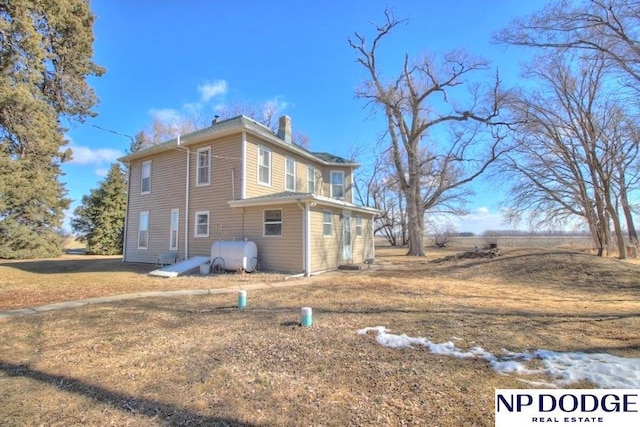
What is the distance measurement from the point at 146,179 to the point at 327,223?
9.88 metres

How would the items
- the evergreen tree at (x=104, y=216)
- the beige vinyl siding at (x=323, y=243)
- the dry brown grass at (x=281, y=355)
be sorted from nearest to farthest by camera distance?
the dry brown grass at (x=281, y=355), the beige vinyl siding at (x=323, y=243), the evergreen tree at (x=104, y=216)

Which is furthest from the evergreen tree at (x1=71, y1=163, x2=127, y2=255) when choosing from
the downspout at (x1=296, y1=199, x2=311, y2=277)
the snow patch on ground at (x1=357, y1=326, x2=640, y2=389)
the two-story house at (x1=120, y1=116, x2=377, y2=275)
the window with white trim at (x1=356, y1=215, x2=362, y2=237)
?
the snow patch on ground at (x1=357, y1=326, x2=640, y2=389)

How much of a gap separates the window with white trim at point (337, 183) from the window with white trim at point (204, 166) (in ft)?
24.3

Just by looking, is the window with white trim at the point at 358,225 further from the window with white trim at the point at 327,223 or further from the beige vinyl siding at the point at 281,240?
the beige vinyl siding at the point at 281,240

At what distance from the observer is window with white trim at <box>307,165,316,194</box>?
1714cm

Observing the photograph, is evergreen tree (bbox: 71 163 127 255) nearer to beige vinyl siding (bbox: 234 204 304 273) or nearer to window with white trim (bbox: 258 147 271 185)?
window with white trim (bbox: 258 147 271 185)

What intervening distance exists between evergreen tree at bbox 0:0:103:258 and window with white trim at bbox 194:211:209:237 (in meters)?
7.46

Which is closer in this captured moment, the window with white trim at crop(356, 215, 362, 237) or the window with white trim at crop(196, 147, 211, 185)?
the window with white trim at crop(196, 147, 211, 185)

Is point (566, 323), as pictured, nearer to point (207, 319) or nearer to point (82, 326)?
point (207, 319)

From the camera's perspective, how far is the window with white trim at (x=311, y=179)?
17141 millimetres

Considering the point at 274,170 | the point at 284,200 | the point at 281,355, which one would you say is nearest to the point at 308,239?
the point at 284,200

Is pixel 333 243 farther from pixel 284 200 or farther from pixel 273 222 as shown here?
pixel 284 200

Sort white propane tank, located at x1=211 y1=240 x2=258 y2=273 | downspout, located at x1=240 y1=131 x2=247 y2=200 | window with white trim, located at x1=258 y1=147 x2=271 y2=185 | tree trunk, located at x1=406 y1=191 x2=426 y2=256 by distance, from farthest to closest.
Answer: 1. tree trunk, located at x1=406 y1=191 x2=426 y2=256
2. window with white trim, located at x1=258 y1=147 x2=271 y2=185
3. downspout, located at x1=240 y1=131 x2=247 y2=200
4. white propane tank, located at x1=211 y1=240 x2=258 y2=273

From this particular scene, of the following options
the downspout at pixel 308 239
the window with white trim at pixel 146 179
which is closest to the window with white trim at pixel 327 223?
the downspout at pixel 308 239
